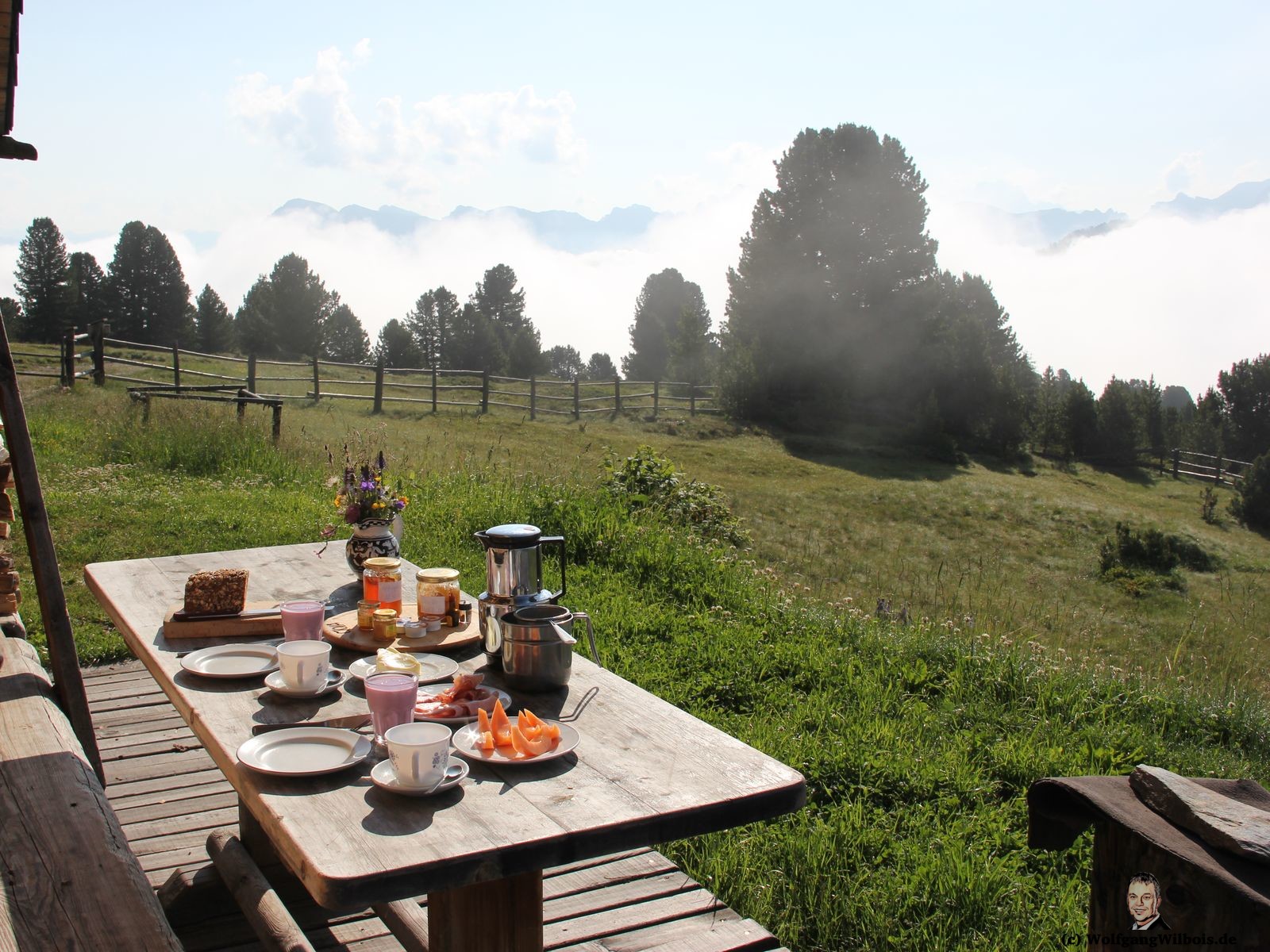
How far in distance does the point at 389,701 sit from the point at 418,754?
0.27m

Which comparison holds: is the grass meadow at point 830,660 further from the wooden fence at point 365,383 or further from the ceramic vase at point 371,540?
the wooden fence at point 365,383

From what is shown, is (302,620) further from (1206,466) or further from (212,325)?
(212,325)

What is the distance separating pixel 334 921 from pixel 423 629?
908 mm

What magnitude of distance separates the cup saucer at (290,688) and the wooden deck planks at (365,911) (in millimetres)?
901

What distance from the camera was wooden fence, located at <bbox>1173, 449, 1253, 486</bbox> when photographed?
33938 millimetres

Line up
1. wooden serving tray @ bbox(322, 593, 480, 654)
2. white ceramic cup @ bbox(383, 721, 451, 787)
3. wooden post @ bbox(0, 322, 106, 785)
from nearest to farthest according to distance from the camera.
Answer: white ceramic cup @ bbox(383, 721, 451, 787)
wooden serving tray @ bbox(322, 593, 480, 654)
wooden post @ bbox(0, 322, 106, 785)

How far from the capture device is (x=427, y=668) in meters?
2.42

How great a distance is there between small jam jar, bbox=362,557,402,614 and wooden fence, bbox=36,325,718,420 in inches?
695

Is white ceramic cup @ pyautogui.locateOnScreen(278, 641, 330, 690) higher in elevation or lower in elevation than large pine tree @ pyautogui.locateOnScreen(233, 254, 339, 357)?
lower

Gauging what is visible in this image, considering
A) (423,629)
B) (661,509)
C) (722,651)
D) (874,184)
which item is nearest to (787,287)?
(874,184)

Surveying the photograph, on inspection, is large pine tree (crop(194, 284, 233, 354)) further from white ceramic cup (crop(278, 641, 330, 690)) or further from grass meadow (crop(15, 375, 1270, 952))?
white ceramic cup (crop(278, 641, 330, 690))

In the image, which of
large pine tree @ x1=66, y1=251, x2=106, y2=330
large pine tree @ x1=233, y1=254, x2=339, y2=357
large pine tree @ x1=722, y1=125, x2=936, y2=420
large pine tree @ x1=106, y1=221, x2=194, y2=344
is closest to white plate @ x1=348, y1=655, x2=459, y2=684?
large pine tree @ x1=722, y1=125, x2=936, y2=420

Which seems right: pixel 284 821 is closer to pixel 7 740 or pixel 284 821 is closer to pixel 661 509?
pixel 7 740

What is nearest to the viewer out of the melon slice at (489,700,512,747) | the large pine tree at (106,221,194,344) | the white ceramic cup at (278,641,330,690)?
the melon slice at (489,700,512,747)
